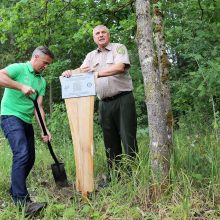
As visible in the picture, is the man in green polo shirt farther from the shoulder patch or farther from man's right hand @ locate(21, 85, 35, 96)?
the shoulder patch

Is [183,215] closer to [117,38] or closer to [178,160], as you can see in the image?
[178,160]

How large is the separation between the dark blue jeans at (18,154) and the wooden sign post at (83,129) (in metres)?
0.61

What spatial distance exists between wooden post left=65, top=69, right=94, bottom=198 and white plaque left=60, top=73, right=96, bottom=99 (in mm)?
73

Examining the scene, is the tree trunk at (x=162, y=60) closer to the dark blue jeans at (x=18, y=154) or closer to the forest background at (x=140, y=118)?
the forest background at (x=140, y=118)

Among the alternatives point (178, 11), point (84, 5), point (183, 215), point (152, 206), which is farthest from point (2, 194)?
point (178, 11)

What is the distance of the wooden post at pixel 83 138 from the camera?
456cm

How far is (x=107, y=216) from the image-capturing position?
376 centimetres

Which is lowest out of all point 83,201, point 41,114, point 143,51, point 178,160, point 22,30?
point 83,201

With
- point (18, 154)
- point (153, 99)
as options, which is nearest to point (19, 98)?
point (18, 154)

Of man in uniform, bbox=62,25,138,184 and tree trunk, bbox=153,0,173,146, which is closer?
man in uniform, bbox=62,25,138,184

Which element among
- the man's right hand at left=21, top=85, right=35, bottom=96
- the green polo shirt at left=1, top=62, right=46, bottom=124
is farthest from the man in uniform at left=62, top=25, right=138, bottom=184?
the man's right hand at left=21, top=85, right=35, bottom=96

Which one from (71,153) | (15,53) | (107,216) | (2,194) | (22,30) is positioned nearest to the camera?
(107,216)

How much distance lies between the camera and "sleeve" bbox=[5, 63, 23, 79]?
4.25 meters

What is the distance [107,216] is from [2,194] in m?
1.69
